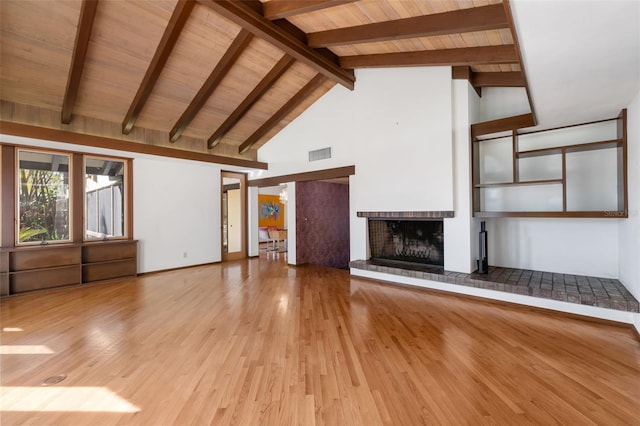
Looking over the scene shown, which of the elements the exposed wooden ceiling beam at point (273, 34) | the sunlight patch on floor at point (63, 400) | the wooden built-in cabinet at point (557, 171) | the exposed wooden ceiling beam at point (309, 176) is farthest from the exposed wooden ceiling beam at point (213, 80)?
the sunlight patch on floor at point (63, 400)

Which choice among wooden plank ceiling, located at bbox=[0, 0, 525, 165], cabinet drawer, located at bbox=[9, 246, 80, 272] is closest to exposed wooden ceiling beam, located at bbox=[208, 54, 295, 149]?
wooden plank ceiling, located at bbox=[0, 0, 525, 165]

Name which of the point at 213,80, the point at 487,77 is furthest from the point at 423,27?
the point at 213,80

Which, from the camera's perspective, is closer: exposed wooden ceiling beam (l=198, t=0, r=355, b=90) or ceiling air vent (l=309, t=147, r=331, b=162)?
exposed wooden ceiling beam (l=198, t=0, r=355, b=90)

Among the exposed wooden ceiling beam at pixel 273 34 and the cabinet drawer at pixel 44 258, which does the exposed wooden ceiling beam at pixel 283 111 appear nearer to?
the exposed wooden ceiling beam at pixel 273 34

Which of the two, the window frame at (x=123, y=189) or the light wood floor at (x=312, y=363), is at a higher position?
the window frame at (x=123, y=189)

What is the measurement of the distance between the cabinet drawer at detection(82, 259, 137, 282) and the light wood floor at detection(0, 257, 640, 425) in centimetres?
120

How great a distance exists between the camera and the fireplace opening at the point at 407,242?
5.47 meters

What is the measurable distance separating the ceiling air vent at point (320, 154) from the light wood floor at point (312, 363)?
137 inches

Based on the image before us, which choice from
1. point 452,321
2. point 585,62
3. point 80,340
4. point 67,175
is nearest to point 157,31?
point 67,175

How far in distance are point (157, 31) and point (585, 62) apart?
525 centimetres

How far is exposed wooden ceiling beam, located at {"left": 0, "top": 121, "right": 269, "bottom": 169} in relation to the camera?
4676 mm

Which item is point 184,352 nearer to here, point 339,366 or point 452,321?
point 339,366

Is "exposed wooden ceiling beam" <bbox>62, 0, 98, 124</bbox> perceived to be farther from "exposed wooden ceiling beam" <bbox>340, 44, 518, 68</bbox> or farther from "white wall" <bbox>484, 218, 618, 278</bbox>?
"white wall" <bbox>484, 218, 618, 278</bbox>

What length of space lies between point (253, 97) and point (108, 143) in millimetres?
2997
